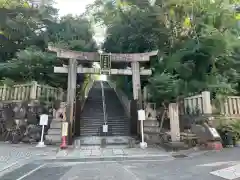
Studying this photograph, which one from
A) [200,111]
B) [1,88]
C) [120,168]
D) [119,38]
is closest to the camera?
[120,168]

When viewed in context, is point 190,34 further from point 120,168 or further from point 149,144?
point 120,168

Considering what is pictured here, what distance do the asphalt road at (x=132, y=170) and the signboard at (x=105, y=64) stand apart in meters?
6.16

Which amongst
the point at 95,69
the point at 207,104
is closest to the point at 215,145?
the point at 207,104

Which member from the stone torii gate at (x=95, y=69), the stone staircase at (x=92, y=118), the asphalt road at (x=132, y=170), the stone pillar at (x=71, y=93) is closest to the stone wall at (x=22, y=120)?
the stone pillar at (x=71, y=93)

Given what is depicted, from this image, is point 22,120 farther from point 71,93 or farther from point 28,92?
point 71,93

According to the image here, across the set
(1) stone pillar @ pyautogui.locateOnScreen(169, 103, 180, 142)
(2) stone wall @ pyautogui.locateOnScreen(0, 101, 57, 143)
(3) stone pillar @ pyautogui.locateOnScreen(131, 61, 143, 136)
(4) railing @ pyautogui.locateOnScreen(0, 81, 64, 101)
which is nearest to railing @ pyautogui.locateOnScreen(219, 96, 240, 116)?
(1) stone pillar @ pyautogui.locateOnScreen(169, 103, 180, 142)

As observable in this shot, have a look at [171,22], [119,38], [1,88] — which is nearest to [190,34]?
[171,22]

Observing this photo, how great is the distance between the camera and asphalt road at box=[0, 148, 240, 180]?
5.05 meters

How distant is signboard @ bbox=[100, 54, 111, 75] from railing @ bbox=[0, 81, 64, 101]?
354cm

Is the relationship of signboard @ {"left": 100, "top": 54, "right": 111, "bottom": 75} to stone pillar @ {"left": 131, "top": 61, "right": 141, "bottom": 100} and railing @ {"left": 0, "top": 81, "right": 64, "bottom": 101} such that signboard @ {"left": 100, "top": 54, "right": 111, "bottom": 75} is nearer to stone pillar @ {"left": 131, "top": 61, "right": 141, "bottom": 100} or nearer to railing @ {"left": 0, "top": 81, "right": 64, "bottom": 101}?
stone pillar @ {"left": 131, "top": 61, "right": 141, "bottom": 100}

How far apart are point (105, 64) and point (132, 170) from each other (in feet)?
24.6

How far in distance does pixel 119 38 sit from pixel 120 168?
12.1m

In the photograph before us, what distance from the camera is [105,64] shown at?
39.6 ft

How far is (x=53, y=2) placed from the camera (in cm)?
1756
